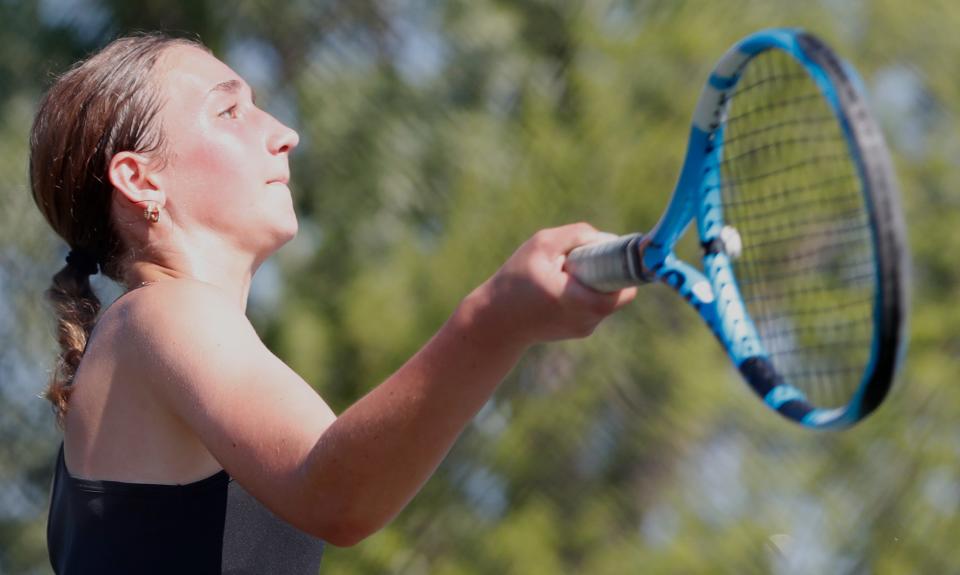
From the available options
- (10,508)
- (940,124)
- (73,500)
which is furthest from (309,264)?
(73,500)

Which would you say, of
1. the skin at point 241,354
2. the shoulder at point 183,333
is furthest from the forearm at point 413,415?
the shoulder at point 183,333

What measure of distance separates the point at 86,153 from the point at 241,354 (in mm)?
401

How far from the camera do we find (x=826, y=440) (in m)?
→ 2.83

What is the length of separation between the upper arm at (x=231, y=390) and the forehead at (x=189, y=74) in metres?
0.26

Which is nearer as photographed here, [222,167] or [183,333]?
[183,333]

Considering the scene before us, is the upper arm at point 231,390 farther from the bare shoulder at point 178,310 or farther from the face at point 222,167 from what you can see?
the face at point 222,167

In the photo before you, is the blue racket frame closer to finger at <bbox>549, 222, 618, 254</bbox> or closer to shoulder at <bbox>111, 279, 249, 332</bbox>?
finger at <bbox>549, 222, 618, 254</bbox>

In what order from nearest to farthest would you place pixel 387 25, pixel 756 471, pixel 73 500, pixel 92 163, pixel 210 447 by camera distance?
1. pixel 210 447
2. pixel 73 500
3. pixel 92 163
4. pixel 756 471
5. pixel 387 25

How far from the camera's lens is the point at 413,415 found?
94 centimetres

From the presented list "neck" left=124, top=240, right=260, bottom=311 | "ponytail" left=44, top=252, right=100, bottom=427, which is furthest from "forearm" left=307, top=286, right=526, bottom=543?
"ponytail" left=44, top=252, right=100, bottom=427

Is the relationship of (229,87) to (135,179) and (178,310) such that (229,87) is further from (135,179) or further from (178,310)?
(178,310)

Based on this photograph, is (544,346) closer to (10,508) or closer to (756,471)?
(756,471)

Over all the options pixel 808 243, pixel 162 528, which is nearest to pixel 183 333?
pixel 162 528

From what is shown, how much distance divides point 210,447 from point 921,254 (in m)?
2.21
